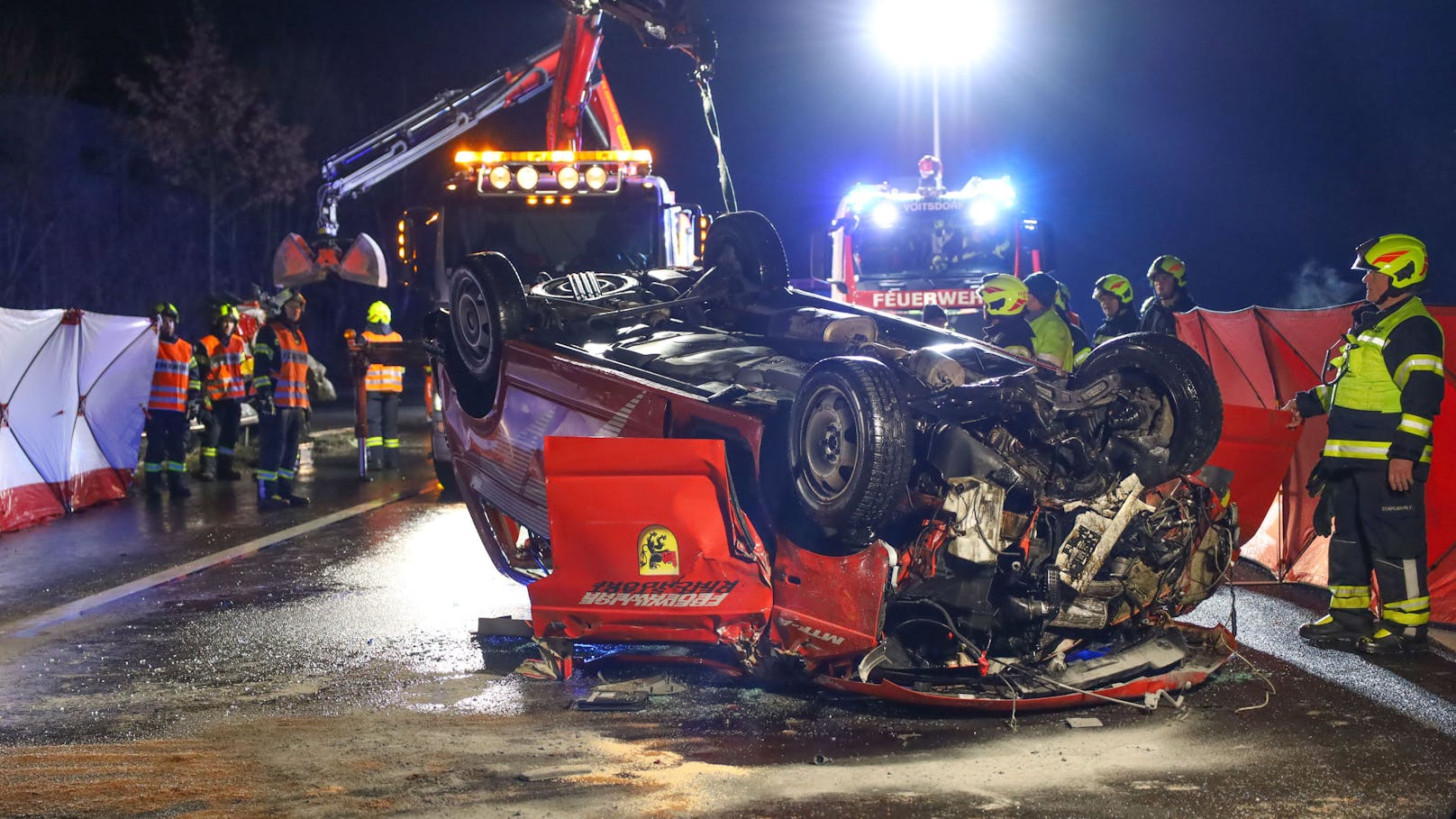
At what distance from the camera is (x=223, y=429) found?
12641 mm

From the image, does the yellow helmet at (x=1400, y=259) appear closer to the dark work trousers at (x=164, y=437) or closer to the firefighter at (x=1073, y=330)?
the firefighter at (x=1073, y=330)

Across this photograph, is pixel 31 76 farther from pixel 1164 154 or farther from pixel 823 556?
pixel 823 556

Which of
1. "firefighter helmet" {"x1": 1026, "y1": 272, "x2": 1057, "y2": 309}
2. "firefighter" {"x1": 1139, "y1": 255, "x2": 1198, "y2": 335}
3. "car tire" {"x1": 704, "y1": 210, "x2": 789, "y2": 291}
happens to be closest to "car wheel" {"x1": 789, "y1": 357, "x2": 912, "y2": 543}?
"car tire" {"x1": 704, "y1": 210, "x2": 789, "y2": 291}

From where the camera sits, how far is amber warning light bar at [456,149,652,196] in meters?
10.7

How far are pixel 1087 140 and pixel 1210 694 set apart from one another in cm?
2596

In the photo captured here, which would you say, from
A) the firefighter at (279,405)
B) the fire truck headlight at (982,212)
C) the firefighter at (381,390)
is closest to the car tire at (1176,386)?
the firefighter at (279,405)

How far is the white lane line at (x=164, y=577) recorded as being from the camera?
628 cm

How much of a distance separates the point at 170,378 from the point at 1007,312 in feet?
27.3

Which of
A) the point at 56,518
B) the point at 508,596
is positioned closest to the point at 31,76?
the point at 56,518

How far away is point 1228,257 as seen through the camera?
2261 cm

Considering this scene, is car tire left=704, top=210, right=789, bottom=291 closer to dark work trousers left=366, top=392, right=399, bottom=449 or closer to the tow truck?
the tow truck

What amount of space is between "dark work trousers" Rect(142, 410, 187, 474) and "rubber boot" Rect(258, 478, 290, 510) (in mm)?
1253

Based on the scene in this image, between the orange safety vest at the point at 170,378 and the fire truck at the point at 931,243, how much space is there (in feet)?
20.8

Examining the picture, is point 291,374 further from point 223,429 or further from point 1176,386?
point 1176,386
